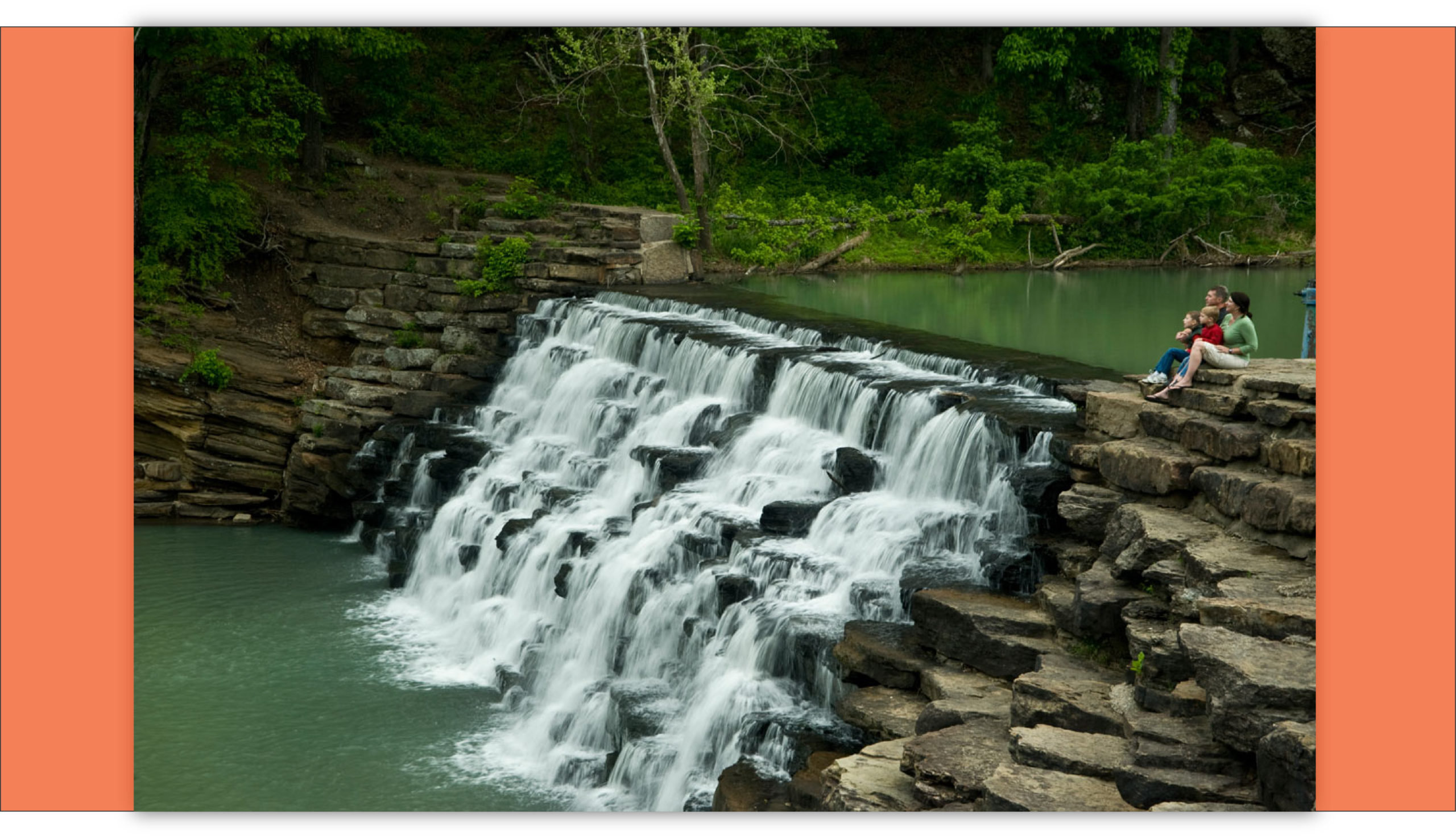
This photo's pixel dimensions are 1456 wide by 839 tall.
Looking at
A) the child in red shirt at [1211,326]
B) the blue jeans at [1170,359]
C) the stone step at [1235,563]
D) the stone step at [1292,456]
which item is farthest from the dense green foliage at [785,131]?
the stone step at [1235,563]

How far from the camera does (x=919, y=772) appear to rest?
8.05 m

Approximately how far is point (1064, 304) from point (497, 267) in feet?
27.5

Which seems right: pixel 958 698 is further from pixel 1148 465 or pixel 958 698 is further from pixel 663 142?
pixel 663 142

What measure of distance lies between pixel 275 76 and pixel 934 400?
12.6m

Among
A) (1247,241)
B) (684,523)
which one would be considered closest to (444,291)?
(684,523)

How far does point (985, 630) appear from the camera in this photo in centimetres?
990

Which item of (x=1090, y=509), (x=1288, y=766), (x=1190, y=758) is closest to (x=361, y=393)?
(x=1090, y=509)

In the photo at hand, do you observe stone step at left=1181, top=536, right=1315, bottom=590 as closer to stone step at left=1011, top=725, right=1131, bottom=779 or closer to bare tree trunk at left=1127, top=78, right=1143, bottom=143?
stone step at left=1011, top=725, right=1131, bottom=779

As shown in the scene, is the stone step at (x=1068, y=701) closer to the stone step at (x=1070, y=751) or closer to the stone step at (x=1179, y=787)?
the stone step at (x=1070, y=751)

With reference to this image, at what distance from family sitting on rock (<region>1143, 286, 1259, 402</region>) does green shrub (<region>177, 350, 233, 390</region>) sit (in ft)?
43.7

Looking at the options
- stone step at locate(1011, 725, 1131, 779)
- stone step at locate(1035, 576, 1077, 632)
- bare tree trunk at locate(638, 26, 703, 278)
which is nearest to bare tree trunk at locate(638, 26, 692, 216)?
bare tree trunk at locate(638, 26, 703, 278)

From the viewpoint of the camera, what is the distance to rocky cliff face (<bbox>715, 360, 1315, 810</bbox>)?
22.9ft

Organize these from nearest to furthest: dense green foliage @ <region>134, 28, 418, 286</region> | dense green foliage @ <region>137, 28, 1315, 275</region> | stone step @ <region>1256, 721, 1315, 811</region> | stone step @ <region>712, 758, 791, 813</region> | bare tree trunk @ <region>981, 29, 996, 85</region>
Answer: stone step @ <region>1256, 721, 1315, 811</region>, stone step @ <region>712, 758, 791, 813</region>, dense green foliage @ <region>134, 28, 418, 286</region>, dense green foliage @ <region>137, 28, 1315, 275</region>, bare tree trunk @ <region>981, 29, 996, 85</region>
